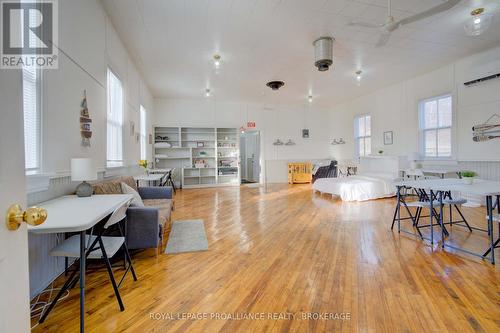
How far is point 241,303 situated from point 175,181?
7.16 meters

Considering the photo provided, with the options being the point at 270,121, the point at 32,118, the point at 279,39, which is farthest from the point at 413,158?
the point at 32,118

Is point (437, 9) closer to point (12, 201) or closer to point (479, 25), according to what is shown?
point (479, 25)

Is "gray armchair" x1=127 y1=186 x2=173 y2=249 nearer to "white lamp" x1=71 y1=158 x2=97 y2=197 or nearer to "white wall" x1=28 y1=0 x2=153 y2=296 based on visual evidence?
"white lamp" x1=71 y1=158 x2=97 y2=197

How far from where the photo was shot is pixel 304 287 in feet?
6.98

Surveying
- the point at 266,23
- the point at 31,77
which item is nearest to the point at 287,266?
the point at 31,77

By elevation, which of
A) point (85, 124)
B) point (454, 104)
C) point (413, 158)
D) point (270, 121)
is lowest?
point (413, 158)

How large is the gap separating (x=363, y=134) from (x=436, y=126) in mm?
2560

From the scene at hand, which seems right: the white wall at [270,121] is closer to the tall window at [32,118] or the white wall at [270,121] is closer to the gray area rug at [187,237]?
the gray area rug at [187,237]

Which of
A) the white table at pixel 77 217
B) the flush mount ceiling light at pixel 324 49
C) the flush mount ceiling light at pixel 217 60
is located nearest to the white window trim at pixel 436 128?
the flush mount ceiling light at pixel 324 49

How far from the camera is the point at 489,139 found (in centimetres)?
489

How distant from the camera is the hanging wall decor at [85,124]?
9.03 ft

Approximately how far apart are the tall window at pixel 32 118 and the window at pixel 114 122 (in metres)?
1.75

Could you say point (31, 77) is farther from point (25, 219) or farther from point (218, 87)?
point (218, 87)

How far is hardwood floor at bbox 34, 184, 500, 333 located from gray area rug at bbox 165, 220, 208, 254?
0.14 meters
